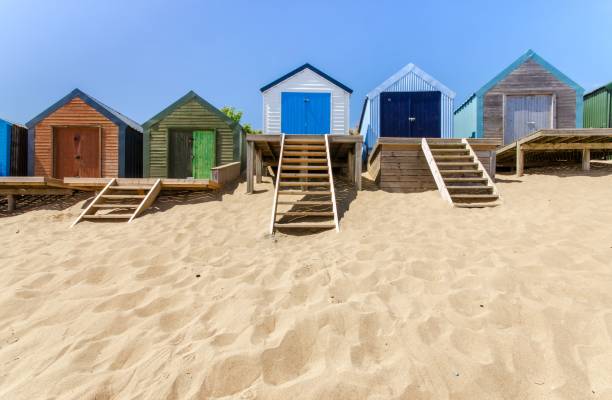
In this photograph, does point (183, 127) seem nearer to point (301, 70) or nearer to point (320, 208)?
point (301, 70)

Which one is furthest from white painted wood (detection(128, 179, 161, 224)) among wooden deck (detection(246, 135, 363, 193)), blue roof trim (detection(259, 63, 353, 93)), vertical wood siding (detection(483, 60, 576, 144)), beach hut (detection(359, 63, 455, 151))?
vertical wood siding (detection(483, 60, 576, 144))

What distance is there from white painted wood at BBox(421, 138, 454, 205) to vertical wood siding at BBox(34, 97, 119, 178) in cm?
1031

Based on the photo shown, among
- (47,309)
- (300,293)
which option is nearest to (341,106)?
(300,293)

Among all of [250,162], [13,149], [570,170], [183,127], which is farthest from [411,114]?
[13,149]

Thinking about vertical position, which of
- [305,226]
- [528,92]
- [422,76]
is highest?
[422,76]

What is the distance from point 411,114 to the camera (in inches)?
432

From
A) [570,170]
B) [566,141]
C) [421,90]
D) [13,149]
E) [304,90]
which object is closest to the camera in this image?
[566,141]

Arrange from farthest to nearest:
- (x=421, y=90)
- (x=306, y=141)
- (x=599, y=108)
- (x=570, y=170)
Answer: (x=599, y=108) → (x=421, y=90) → (x=570, y=170) → (x=306, y=141)

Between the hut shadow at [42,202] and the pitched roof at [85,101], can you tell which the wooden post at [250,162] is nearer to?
the hut shadow at [42,202]

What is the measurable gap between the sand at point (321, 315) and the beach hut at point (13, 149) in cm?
842

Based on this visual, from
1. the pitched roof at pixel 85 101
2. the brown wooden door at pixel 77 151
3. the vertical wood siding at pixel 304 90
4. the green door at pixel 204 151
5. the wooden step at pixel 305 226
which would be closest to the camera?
the wooden step at pixel 305 226

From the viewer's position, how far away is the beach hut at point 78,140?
10.4 metres

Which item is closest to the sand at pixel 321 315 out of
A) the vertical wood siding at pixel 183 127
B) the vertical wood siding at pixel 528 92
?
the vertical wood siding at pixel 183 127

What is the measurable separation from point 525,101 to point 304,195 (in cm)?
1021
